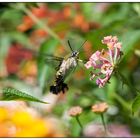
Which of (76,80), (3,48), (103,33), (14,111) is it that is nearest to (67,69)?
(103,33)

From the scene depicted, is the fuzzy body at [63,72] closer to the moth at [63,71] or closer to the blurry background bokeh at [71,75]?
the moth at [63,71]

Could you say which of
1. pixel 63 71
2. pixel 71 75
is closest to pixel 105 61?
pixel 63 71

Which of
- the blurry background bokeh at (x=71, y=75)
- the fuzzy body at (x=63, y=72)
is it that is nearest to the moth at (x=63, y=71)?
the fuzzy body at (x=63, y=72)

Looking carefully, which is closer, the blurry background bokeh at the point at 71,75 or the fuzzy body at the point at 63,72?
the fuzzy body at the point at 63,72

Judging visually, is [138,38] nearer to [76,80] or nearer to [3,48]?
[76,80]

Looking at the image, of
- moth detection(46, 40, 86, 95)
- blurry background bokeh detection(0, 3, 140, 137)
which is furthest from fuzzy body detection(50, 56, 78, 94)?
blurry background bokeh detection(0, 3, 140, 137)

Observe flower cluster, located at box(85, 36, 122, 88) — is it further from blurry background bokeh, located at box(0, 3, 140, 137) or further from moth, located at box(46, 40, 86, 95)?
blurry background bokeh, located at box(0, 3, 140, 137)
